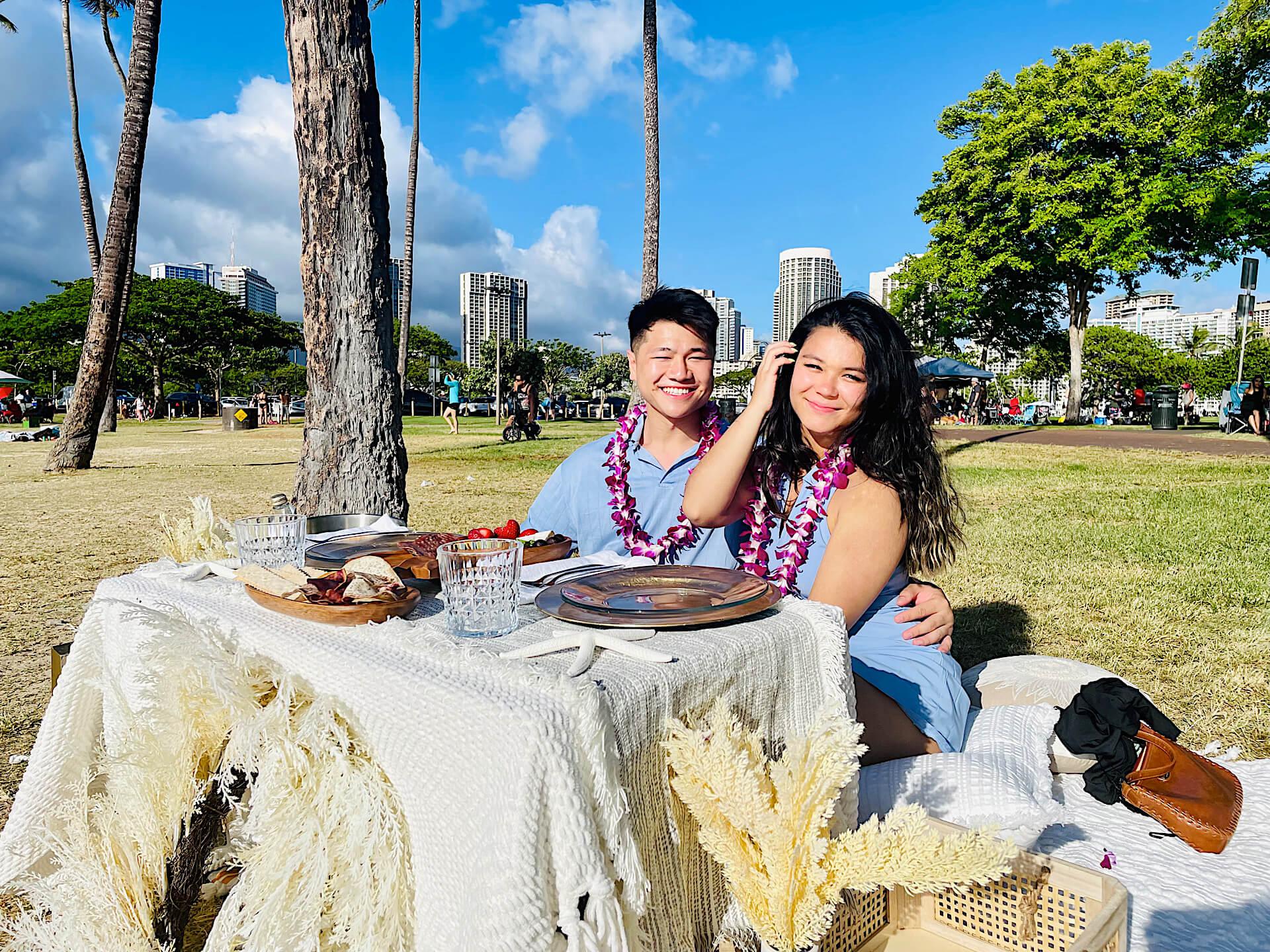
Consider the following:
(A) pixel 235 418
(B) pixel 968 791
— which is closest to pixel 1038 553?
(B) pixel 968 791

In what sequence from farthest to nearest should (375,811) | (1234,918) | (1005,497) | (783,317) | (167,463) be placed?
(167,463), (1005,497), (783,317), (1234,918), (375,811)

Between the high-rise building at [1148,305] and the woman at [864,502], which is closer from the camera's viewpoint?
the woman at [864,502]

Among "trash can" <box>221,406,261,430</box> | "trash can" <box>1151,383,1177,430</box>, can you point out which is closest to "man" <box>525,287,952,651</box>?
"trash can" <box>1151,383,1177,430</box>

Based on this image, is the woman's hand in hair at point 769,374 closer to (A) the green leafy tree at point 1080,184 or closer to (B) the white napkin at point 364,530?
(B) the white napkin at point 364,530

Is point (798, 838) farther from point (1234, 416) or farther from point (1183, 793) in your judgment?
point (1234, 416)

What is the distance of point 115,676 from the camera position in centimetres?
186

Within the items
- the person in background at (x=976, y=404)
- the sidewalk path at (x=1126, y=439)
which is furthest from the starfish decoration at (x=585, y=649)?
the person in background at (x=976, y=404)

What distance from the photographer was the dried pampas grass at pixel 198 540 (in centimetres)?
263

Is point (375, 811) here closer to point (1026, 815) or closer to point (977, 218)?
point (1026, 815)

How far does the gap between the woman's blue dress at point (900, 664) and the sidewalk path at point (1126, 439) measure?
468 inches

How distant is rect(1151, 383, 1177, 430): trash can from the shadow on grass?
72.2 ft

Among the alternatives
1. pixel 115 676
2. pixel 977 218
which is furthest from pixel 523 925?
pixel 977 218

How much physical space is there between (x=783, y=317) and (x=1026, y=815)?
2475 millimetres

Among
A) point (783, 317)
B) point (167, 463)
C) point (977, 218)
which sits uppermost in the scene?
point (977, 218)
